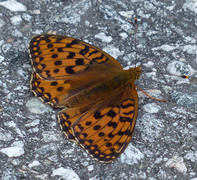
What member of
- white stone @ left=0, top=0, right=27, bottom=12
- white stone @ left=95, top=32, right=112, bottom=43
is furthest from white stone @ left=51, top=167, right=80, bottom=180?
white stone @ left=0, top=0, right=27, bottom=12

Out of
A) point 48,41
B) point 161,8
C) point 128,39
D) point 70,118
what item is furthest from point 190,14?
point 70,118

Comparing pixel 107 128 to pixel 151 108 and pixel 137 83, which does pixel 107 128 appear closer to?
pixel 151 108

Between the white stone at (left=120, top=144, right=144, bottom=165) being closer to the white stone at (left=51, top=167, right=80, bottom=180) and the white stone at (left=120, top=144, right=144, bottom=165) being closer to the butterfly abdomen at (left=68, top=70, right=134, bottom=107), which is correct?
the white stone at (left=51, top=167, right=80, bottom=180)

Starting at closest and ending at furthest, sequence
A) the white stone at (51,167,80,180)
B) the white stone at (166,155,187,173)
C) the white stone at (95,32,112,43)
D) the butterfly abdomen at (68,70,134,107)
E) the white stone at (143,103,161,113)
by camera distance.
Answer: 1. the white stone at (51,167,80,180)
2. the white stone at (166,155,187,173)
3. the butterfly abdomen at (68,70,134,107)
4. the white stone at (143,103,161,113)
5. the white stone at (95,32,112,43)

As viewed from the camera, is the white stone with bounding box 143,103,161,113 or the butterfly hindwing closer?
the butterfly hindwing

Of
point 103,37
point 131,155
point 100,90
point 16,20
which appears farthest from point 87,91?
point 16,20

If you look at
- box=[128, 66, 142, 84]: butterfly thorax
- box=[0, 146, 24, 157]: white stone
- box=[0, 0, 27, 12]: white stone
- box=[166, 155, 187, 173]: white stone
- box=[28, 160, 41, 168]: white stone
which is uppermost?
box=[0, 0, 27, 12]: white stone
